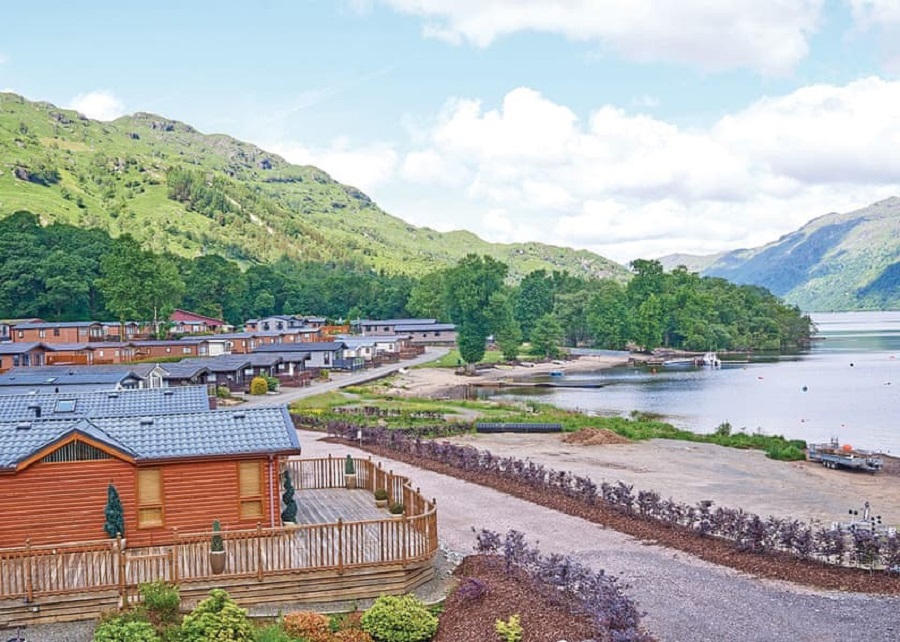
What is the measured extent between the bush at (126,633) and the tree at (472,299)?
102 meters

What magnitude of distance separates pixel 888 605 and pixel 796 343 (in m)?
174

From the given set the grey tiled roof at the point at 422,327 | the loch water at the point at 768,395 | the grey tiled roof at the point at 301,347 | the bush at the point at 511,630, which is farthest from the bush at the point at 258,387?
the grey tiled roof at the point at 422,327

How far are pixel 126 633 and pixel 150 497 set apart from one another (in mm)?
5608

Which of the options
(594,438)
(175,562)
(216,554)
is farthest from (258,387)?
(175,562)

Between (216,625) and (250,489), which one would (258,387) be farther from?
(216,625)

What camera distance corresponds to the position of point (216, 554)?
16.4 meters

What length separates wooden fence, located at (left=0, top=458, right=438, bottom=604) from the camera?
15.7 m

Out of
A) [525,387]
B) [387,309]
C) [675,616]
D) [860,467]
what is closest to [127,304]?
[525,387]

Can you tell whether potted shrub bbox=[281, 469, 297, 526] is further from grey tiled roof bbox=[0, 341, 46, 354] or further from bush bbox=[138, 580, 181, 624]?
grey tiled roof bbox=[0, 341, 46, 354]

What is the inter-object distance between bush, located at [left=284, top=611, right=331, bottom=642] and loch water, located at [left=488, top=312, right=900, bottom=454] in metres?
47.0

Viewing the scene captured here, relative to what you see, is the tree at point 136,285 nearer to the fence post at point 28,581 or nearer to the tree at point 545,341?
the tree at point 545,341

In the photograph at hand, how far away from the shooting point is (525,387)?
316 ft

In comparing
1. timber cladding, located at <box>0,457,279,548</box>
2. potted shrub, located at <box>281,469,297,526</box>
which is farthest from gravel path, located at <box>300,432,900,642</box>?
timber cladding, located at <box>0,457,279,548</box>

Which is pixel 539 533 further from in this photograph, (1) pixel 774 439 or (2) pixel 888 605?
(1) pixel 774 439
